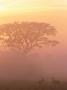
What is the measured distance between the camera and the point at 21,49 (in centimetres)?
91

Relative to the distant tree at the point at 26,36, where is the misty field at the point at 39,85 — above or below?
below

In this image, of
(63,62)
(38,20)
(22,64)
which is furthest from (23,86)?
(38,20)

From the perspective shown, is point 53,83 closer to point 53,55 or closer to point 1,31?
point 53,55

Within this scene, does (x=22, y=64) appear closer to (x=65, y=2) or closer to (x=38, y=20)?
(x=38, y=20)

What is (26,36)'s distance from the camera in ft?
2.96

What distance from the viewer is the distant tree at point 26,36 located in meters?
0.90

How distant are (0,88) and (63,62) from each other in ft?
1.06

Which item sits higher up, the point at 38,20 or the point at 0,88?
the point at 38,20

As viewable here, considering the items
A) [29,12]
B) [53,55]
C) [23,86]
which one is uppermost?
[29,12]

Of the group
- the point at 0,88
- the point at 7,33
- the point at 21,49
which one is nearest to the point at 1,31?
the point at 7,33

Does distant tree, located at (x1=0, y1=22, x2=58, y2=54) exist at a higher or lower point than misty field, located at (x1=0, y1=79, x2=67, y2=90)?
higher

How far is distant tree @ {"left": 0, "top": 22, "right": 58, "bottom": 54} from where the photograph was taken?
0.90 meters

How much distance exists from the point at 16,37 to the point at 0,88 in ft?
0.83

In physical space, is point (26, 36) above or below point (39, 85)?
above
